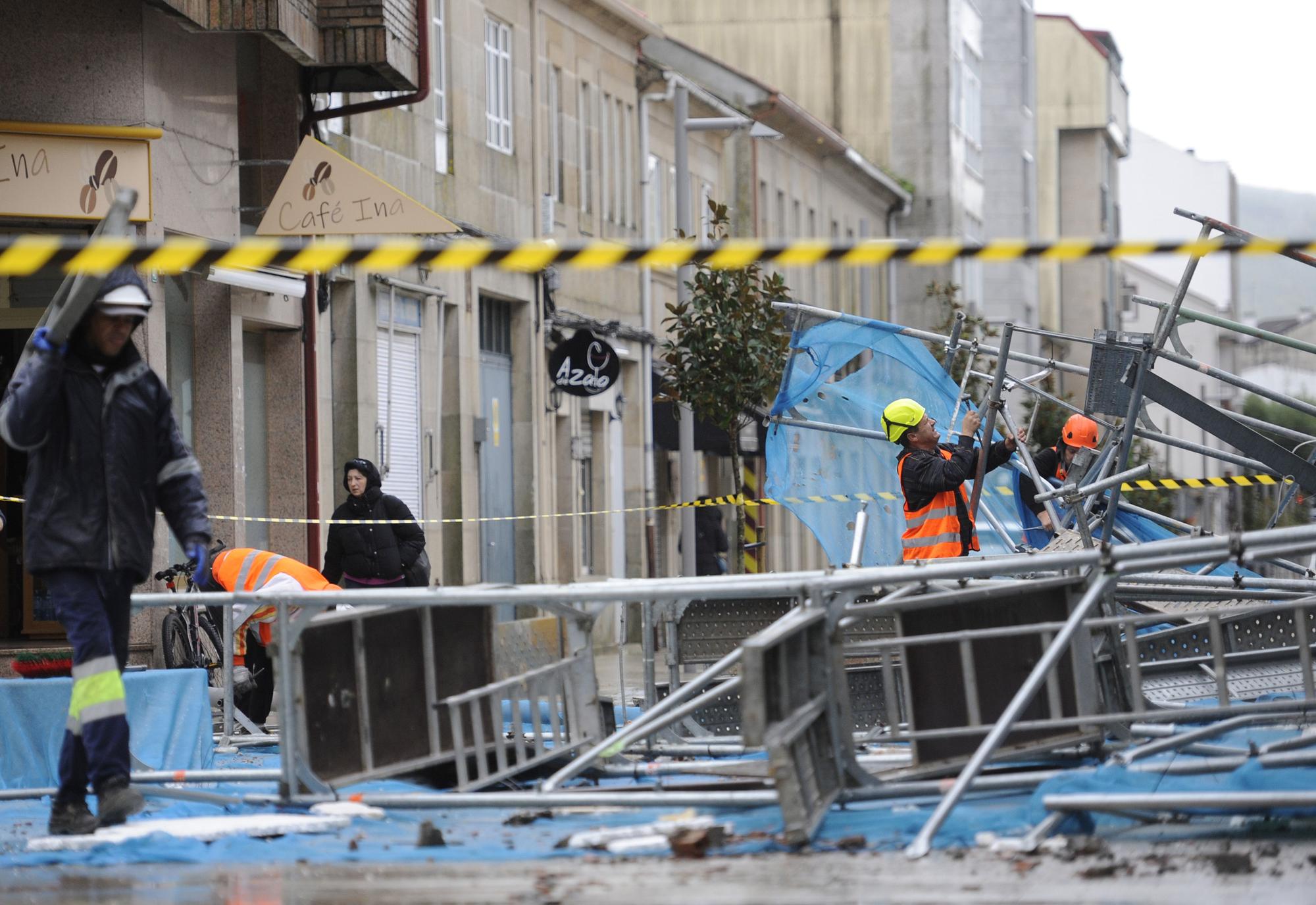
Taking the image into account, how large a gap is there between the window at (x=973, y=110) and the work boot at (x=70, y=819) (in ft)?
164

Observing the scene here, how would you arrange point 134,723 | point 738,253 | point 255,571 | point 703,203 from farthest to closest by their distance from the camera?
point 703,203 → point 255,571 → point 134,723 → point 738,253

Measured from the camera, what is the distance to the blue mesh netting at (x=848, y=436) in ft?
47.3

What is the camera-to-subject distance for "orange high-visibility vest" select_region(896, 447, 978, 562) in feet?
40.6

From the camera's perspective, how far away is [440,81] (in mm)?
22750

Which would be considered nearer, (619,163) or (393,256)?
(393,256)

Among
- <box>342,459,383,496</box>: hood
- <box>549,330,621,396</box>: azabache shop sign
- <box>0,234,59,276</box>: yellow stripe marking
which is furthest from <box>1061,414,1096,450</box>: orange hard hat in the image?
<box>549,330,621,396</box>: azabache shop sign

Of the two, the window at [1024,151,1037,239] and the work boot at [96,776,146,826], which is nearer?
the work boot at [96,776,146,826]

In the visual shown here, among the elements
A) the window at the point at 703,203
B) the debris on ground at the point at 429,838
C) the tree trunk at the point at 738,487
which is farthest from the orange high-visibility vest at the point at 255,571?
the window at the point at 703,203

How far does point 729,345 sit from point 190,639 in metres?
8.97

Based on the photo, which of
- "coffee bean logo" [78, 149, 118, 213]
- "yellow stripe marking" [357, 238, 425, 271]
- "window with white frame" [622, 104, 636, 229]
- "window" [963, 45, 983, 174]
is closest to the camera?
"yellow stripe marking" [357, 238, 425, 271]

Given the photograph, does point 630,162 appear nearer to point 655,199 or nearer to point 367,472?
point 655,199

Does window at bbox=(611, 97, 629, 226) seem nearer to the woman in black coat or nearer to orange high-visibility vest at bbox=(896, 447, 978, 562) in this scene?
the woman in black coat

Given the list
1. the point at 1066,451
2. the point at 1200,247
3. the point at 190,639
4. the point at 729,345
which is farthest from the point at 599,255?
the point at 729,345

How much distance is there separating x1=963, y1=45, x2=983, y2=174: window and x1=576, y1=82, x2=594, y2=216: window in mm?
28613
